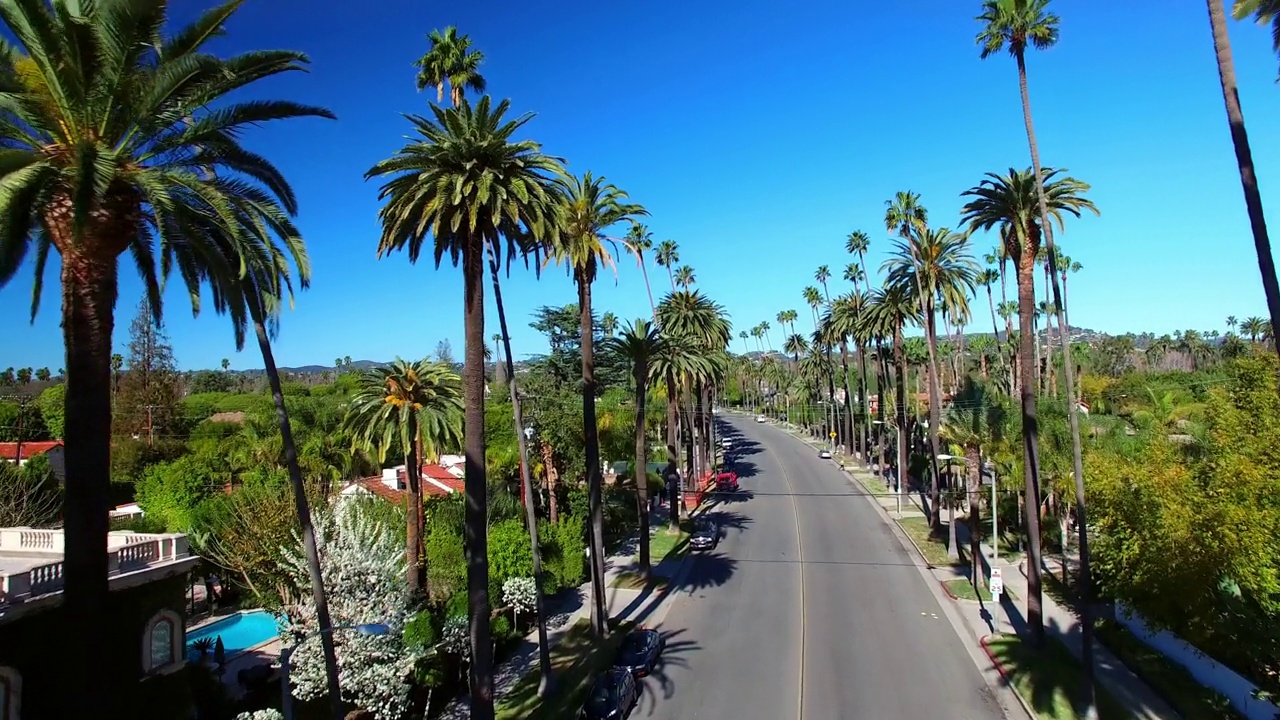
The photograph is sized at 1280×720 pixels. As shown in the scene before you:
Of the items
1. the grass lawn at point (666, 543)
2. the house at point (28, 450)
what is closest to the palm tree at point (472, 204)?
the grass lawn at point (666, 543)

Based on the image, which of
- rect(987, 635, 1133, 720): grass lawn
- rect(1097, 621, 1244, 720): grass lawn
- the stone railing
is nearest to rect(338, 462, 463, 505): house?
the stone railing

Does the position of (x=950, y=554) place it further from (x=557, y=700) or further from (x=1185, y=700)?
(x=557, y=700)

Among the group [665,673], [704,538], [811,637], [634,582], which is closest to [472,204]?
[665,673]

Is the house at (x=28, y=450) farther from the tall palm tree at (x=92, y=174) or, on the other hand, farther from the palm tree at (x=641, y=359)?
the tall palm tree at (x=92, y=174)

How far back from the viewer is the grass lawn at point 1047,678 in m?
19.3

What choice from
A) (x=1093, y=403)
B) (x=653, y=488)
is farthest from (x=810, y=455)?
(x=653, y=488)

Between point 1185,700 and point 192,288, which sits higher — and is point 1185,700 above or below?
below

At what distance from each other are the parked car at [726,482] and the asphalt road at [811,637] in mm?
15313

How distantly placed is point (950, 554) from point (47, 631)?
121 ft

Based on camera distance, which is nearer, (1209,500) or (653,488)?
(1209,500)

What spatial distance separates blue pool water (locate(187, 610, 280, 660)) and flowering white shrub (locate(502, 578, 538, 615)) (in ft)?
30.6

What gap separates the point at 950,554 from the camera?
3741cm

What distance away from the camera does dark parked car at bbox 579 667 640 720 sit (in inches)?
749

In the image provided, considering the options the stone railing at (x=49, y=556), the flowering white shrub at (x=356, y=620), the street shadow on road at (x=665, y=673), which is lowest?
the street shadow on road at (x=665, y=673)
